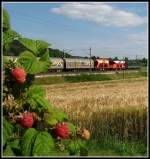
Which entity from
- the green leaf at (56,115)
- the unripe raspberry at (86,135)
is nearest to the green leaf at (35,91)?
the green leaf at (56,115)

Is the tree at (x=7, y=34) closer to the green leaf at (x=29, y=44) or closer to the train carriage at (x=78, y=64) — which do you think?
the green leaf at (x=29, y=44)

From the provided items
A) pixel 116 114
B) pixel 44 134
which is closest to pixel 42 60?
pixel 44 134

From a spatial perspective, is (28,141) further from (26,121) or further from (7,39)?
(7,39)

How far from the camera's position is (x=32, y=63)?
2422 millimetres

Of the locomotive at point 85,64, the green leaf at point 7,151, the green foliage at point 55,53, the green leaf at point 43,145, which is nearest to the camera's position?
the green leaf at point 43,145

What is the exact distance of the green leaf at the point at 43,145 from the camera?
2193 millimetres

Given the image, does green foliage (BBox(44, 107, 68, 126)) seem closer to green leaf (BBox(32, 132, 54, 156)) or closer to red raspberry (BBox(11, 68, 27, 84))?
green leaf (BBox(32, 132, 54, 156))

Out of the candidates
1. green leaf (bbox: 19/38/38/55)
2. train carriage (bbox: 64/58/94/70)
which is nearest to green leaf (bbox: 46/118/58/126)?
green leaf (bbox: 19/38/38/55)

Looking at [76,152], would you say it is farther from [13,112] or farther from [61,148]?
[13,112]

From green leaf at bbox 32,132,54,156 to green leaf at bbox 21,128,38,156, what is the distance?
0.07 feet

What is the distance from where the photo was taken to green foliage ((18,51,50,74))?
7.91 ft

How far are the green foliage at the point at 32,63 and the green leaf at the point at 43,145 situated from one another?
35 centimetres

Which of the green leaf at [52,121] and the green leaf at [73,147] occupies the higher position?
the green leaf at [52,121]

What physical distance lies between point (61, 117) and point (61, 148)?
0.24m
